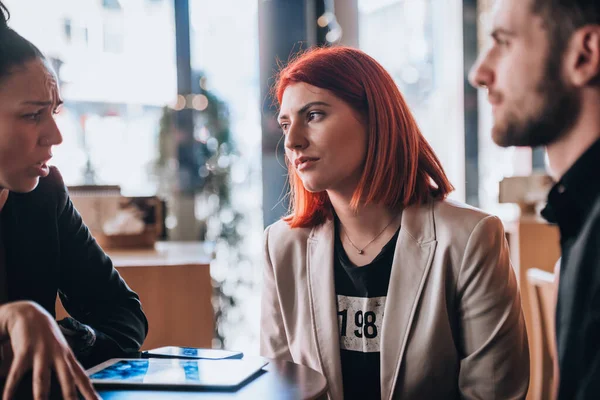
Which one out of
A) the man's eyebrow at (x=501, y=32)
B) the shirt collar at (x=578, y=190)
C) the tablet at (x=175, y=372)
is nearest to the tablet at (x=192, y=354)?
the tablet at (x=175, y=372)

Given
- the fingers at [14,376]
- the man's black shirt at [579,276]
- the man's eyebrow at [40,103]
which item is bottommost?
the fingers at [14,376]

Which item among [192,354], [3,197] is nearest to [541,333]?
[192,354]

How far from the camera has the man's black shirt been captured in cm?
85

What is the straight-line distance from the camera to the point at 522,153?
4688 mm

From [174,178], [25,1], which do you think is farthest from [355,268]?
[25,1]

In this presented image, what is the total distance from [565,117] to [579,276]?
0.87 ft

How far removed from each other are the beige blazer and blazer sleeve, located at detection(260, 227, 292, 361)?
14 cm

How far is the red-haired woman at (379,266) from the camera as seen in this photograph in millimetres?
1533

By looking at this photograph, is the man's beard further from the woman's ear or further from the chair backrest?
the chair backrest

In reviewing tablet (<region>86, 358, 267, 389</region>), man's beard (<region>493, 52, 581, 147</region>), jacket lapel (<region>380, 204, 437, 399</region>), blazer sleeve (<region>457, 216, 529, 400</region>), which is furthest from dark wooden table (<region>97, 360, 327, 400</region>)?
man's beard (<region>493, 52, 581, 147</region>)

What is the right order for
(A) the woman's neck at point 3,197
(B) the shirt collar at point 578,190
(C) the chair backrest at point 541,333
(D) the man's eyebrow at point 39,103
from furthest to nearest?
(C) the chair backrest at point 541,333, (A) the woman's neck at point 3,197, (D) the man's eyebrow at point 39,103, (B) the shirt collar at point 578,190

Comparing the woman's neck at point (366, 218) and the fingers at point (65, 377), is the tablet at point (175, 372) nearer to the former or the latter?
the fingers at point (65, 377)

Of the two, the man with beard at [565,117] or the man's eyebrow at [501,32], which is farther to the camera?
the man's eyebrow at [501,32]

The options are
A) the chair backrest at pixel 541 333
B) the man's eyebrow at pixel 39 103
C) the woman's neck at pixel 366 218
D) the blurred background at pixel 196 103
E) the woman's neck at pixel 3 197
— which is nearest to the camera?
the man's eyebrow at pixel 39 103
